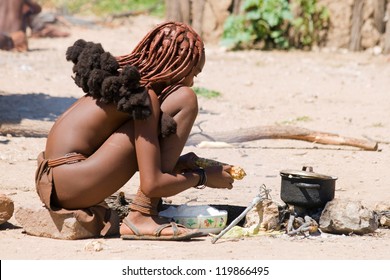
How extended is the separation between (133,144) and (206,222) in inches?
25.1

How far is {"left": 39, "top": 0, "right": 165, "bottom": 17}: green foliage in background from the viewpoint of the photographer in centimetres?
1739

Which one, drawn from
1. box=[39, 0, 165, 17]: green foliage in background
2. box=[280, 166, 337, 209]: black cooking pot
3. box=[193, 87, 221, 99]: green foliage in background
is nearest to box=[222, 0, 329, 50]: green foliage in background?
box=[193, 87, 221, 99]: green foliage in background

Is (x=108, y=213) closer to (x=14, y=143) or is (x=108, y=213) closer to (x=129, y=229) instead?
(x=129, y=229)

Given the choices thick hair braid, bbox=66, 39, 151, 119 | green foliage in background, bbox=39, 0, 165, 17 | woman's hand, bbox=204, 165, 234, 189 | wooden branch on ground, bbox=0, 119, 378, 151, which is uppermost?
thick hair braid, bbox=66, 39, 151, 119

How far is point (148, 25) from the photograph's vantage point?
16.0m

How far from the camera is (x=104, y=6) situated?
58.7 feet

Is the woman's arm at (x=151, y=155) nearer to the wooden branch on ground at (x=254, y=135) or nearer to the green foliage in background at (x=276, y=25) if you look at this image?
the wooden branch on ground at (x=254, y=135)

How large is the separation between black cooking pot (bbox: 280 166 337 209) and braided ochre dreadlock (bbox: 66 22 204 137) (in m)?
0.85

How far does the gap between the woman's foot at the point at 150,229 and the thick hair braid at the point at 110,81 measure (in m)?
0.58

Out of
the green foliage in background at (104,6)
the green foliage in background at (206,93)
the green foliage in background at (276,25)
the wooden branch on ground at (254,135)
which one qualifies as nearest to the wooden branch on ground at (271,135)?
the wooden branch on ground at (254,135)

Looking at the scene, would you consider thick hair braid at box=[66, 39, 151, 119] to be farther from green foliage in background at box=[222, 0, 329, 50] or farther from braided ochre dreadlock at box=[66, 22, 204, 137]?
green foliage in background at box=[222, 0, 329, 50]

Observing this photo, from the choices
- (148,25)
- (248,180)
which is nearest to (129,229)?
(248,180)

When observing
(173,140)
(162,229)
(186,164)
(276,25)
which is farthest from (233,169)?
(276,25)

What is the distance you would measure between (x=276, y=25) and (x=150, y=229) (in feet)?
29.8
